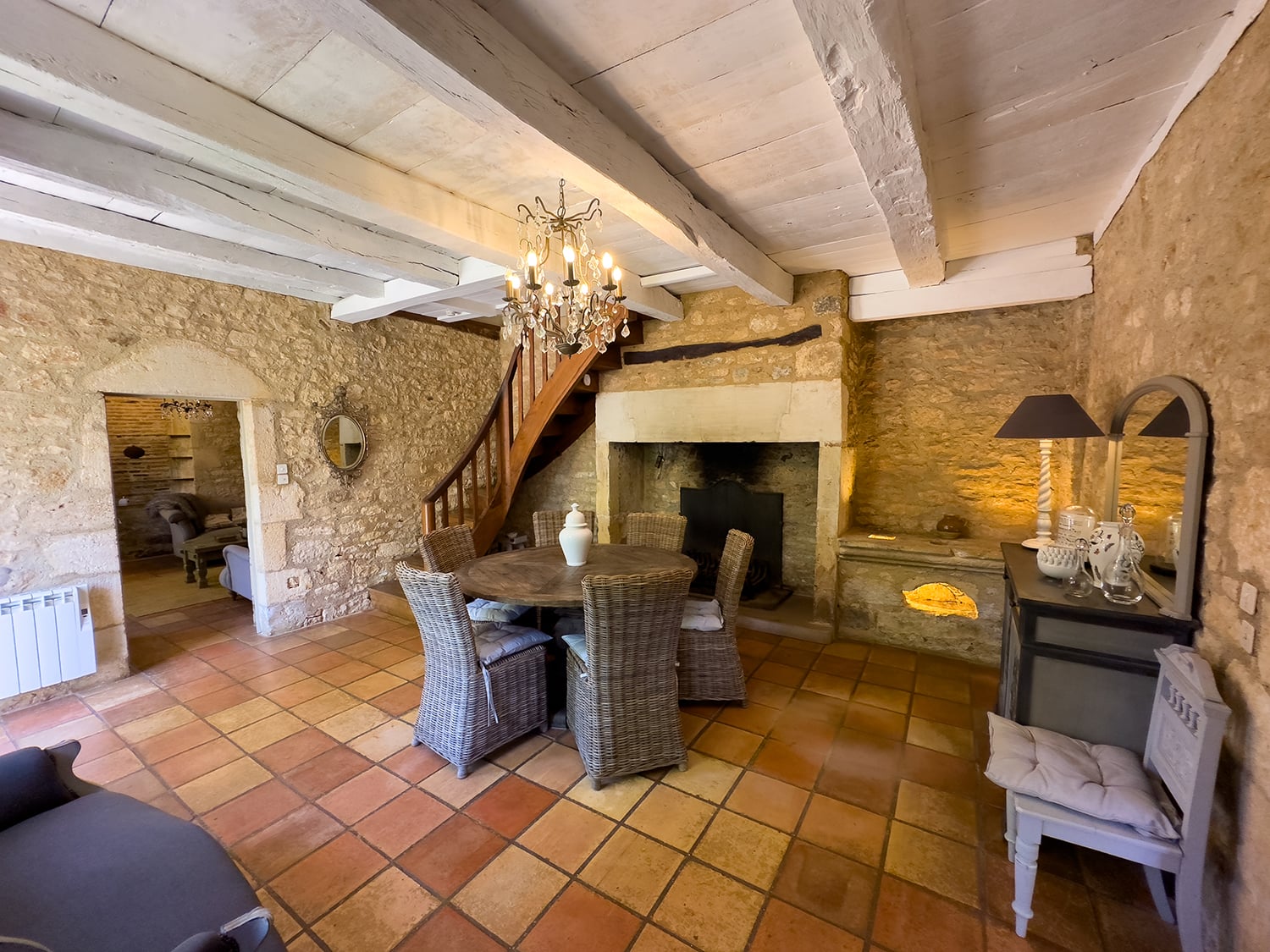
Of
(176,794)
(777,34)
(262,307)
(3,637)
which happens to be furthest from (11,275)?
(777,34)

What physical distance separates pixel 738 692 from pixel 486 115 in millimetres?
2824

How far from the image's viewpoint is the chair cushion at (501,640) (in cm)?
239

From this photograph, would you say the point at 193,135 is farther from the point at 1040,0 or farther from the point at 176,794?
the point at 176,794

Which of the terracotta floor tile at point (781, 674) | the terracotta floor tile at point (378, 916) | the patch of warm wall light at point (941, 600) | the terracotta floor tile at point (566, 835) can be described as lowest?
the terracotta floor tile at point (378, 916)

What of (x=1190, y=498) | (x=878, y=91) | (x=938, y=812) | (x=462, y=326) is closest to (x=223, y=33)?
(x=878, y=91)

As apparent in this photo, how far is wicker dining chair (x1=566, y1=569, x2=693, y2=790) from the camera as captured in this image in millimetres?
2033

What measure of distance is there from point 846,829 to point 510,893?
1.26 meters

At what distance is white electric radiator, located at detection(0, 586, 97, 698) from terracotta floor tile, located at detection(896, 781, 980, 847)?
454 cm

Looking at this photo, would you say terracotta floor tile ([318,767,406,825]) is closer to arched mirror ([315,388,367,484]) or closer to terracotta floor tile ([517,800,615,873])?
terracotta floor tile ([517,800,615,873])

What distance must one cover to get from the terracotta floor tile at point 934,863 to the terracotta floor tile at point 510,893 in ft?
3.93

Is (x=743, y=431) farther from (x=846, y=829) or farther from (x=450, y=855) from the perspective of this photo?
(x=450, y=855)

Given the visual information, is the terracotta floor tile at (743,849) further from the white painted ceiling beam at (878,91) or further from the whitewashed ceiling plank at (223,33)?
the whitewashed ceiling plank at (223,33)

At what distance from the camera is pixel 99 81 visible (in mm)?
1376

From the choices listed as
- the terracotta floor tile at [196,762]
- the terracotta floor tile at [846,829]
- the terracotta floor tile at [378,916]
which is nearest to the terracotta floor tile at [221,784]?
the terracotta floor tile at [196,762]
